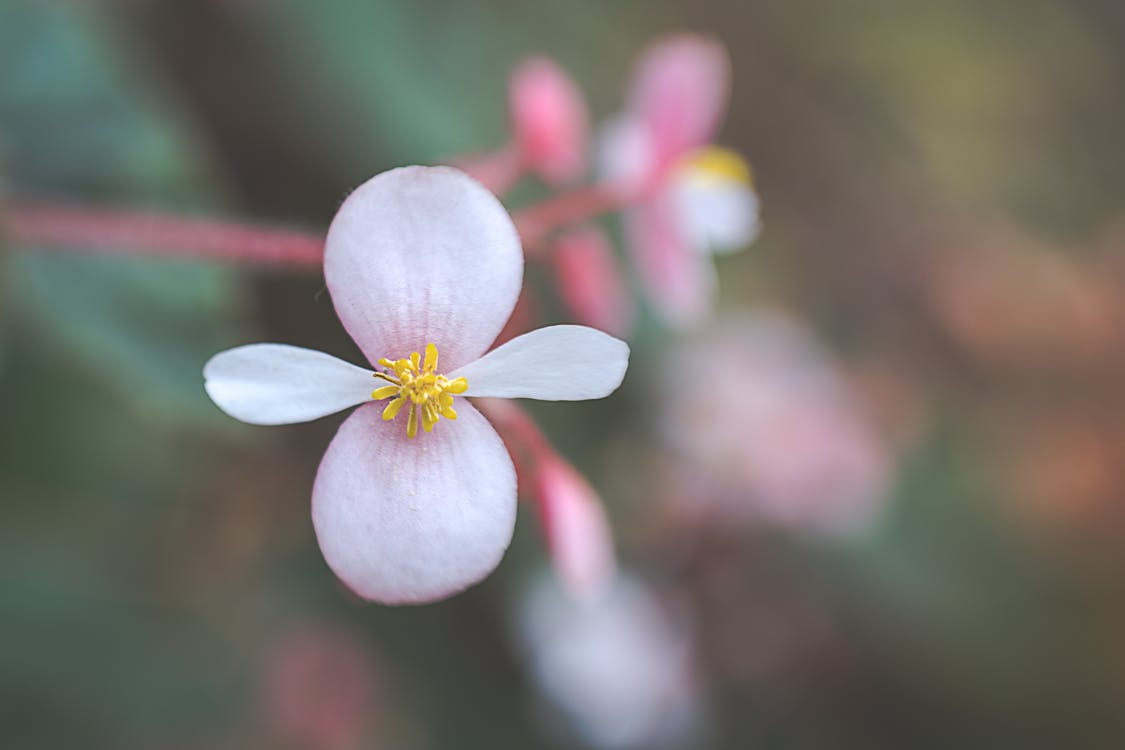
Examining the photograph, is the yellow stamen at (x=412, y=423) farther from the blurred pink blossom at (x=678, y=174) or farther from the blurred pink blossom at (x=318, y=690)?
the blurred pink blossom at (x=318, y=690)

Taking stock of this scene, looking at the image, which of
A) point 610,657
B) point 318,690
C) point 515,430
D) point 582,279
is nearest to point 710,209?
point 582,279

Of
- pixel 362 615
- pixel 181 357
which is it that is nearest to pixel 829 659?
pixel 362 615

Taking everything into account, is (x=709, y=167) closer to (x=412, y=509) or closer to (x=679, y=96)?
(x=679, y=96)

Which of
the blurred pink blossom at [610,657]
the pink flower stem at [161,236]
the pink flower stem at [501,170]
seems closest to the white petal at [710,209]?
the pink flower stem at [501,170]

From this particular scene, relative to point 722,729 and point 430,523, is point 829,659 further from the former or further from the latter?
point 430,523

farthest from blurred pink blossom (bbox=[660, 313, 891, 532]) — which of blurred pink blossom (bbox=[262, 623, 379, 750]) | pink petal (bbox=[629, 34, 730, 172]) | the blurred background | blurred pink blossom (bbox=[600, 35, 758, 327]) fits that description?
pink petal (bbox=[629, 34, 730, 172])
